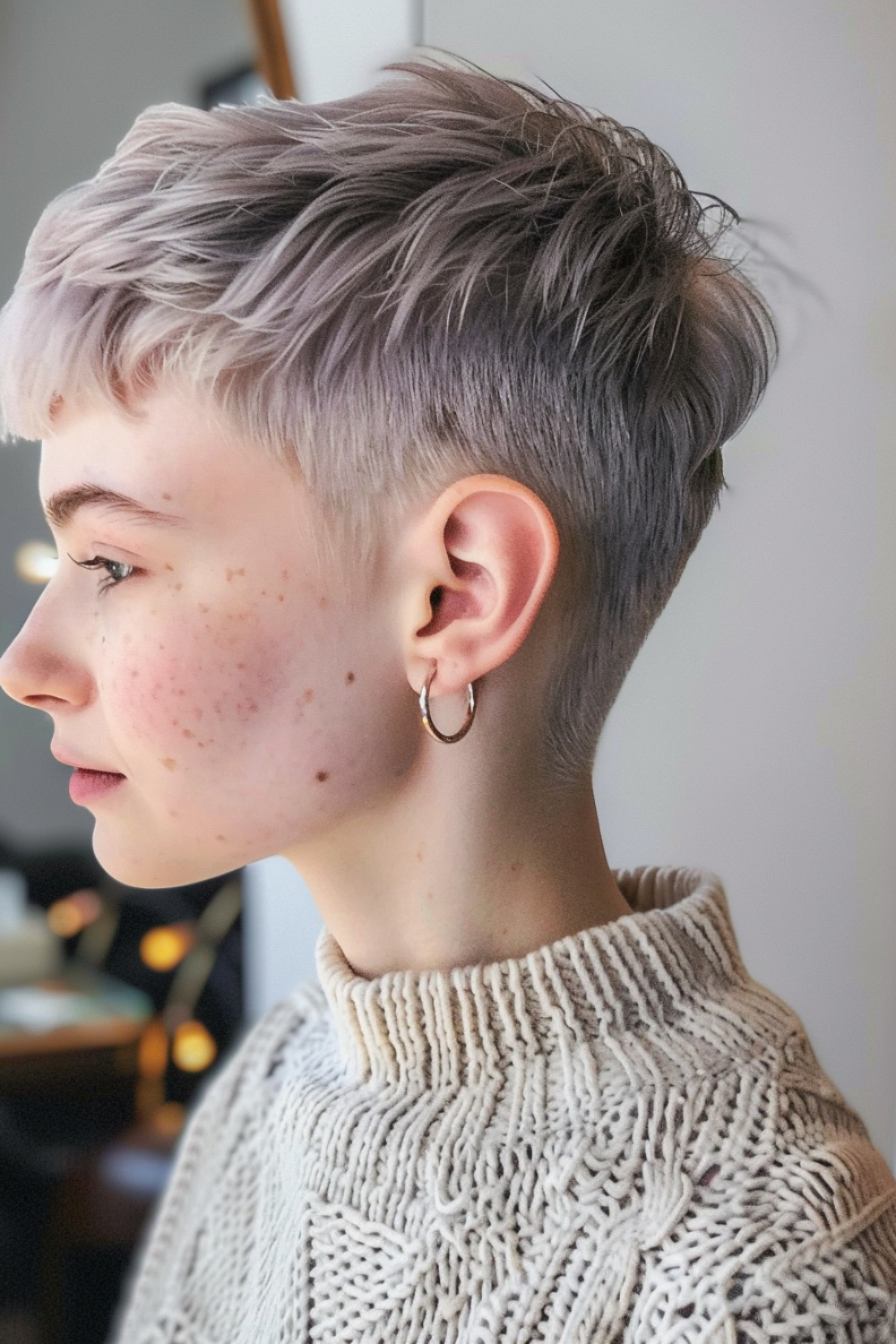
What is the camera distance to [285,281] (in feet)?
2.06

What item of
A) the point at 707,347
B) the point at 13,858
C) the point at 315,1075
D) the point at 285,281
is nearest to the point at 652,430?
the point at 707,347

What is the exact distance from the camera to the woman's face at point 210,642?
0.66m

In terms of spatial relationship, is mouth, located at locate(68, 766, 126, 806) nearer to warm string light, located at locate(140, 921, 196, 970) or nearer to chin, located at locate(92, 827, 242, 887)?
chin, located at locate(92, 827, 242, 887)

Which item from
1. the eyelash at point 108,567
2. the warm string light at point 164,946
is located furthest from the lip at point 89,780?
the warm string light at point 164,946

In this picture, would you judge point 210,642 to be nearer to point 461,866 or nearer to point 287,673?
point 287,673

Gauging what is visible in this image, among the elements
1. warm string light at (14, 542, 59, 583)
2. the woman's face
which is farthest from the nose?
warm string light at (14, 542, 59, 583)

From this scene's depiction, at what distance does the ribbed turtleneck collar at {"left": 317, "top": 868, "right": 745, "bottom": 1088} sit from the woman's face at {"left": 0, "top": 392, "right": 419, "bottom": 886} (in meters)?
0.11

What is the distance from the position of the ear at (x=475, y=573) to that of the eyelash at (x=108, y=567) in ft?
0.51

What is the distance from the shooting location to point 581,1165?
25.6 inches

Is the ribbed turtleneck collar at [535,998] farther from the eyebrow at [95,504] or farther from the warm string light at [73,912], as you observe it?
the warm string light at [73,912]

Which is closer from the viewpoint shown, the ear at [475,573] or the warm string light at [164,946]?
the ear at [475,573]

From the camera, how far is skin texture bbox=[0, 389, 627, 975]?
660mm

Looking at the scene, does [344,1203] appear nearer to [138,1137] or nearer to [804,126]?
[804,126]

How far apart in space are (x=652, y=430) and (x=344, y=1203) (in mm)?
480
